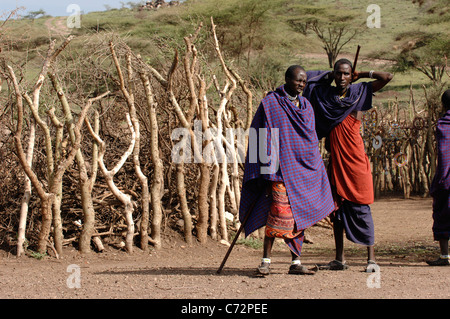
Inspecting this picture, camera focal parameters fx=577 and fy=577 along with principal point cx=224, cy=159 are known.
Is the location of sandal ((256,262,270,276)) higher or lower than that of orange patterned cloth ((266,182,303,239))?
lower

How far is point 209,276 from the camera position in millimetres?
4641

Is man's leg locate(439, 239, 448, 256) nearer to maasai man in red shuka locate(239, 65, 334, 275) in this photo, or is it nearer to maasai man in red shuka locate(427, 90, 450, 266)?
maasai man in red shuka locate(427, 90, 450, 266)

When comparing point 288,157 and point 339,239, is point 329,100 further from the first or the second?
point 339,239

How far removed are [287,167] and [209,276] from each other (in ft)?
3.54

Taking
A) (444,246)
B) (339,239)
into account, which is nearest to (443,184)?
(444,246)

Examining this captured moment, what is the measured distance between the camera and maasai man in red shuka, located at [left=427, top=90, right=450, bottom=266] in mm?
5293

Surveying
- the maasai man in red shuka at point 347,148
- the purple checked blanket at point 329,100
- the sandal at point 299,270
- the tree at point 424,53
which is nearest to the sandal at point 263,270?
the sandal at point 299,270

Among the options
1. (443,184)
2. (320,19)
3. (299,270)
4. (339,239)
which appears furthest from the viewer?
(320,19)

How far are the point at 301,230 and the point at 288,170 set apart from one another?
50 centimetres

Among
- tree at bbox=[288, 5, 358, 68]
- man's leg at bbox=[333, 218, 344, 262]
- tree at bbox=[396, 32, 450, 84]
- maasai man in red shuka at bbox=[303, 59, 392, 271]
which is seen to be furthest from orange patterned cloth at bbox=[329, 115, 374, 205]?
tree at bbox=[288, 5, 358, 68]

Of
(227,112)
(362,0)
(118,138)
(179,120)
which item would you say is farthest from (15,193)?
(362,0)

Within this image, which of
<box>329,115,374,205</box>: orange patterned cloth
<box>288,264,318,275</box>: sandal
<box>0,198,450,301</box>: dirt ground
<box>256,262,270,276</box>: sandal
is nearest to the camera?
<box>0,198,450,301</box>: dirt ground

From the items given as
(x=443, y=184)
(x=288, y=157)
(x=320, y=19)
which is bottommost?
(x=443, y=184)

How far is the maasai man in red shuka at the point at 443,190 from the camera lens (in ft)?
17.4
